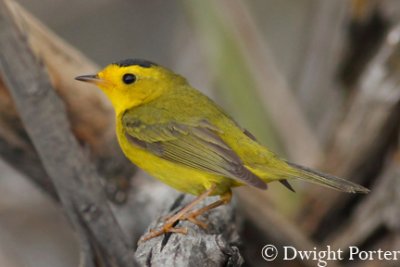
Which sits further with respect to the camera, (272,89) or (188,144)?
(272,89)

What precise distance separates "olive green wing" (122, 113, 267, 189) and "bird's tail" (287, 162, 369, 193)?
25 centimetres

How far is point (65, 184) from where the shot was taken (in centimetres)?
267

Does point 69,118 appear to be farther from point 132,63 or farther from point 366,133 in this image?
point 366,133

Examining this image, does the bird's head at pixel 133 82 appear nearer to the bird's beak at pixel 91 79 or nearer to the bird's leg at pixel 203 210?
the bird's beak at pixel 91 79

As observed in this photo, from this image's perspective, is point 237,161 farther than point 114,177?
No

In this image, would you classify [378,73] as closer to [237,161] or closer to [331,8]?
[331,8]

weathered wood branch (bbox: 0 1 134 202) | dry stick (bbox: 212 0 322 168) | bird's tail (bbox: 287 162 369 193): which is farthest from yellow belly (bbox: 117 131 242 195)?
dry stick (bbox: 212 0 322 168)

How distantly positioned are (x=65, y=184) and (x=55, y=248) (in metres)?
2.93

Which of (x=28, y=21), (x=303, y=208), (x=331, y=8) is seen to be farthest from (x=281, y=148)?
(x=28, y=21)

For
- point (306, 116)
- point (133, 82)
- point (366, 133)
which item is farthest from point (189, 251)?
point (306, 116)
